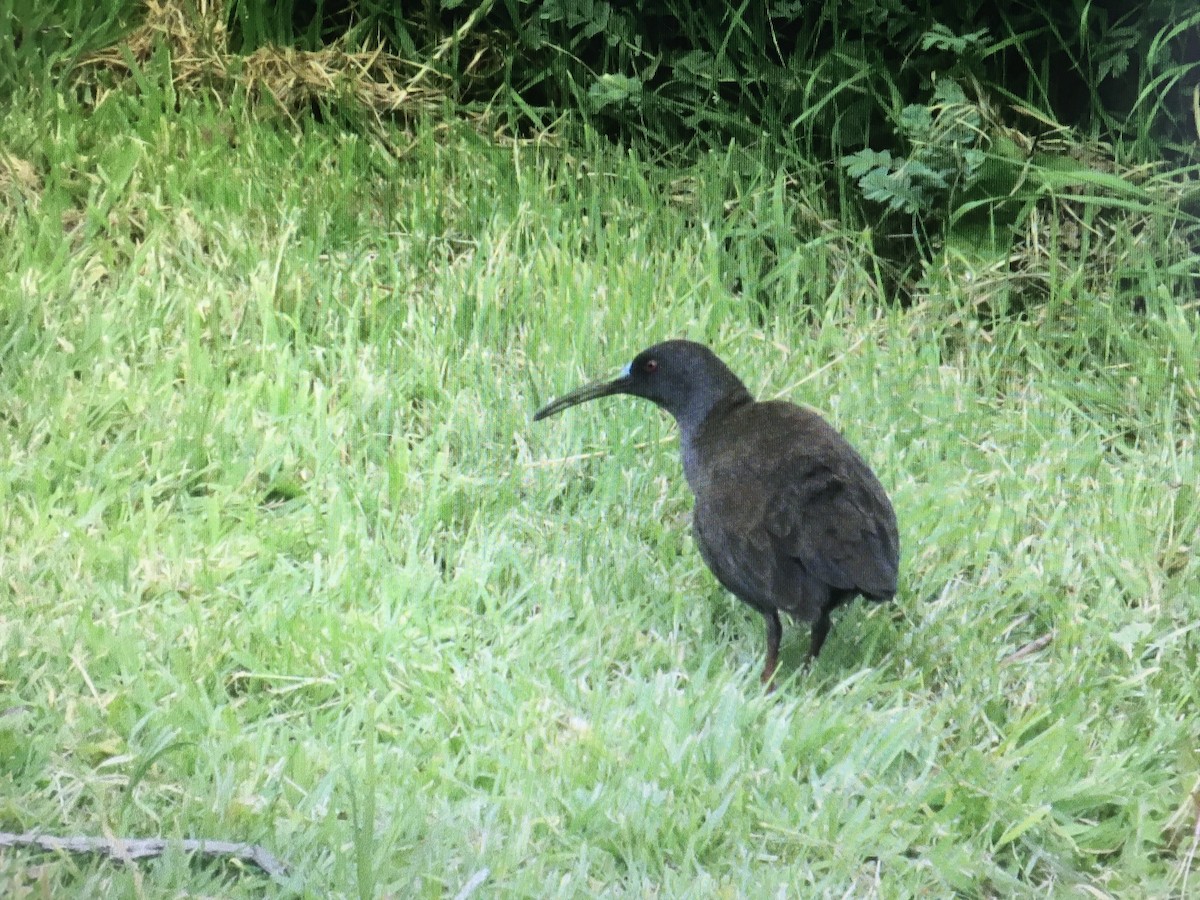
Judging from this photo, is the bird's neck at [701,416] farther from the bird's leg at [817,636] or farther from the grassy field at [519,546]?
the bird's leg at [817,636]

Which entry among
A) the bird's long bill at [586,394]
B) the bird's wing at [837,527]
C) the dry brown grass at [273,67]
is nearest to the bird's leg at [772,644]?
the bird's wing at [837,527]

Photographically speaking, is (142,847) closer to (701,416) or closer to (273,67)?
(701,416)

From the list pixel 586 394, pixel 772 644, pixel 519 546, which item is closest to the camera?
pixel 772 644

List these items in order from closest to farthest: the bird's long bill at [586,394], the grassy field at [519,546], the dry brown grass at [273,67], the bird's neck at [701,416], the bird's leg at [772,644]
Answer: the grassy field at [519,546], the bird's leg at [772,644], the bird's neck at [701,416], the bird's long bill at [586,394], the dry brown grass at [273,67]

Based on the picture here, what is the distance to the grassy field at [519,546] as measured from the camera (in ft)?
9.76

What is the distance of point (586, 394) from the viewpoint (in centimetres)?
415

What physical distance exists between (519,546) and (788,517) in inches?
31.9

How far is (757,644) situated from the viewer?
12.3 ft

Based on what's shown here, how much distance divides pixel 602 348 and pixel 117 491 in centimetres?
146

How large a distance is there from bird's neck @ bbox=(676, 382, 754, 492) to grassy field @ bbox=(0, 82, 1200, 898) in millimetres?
247

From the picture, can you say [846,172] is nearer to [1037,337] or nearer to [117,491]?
[1037,337]

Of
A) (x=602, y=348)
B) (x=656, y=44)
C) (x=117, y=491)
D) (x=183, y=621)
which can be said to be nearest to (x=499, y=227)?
(x=602, y=348)

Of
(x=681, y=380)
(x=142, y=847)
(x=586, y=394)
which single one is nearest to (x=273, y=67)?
(x=586, y=394)

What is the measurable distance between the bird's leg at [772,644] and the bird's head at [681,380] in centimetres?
64
